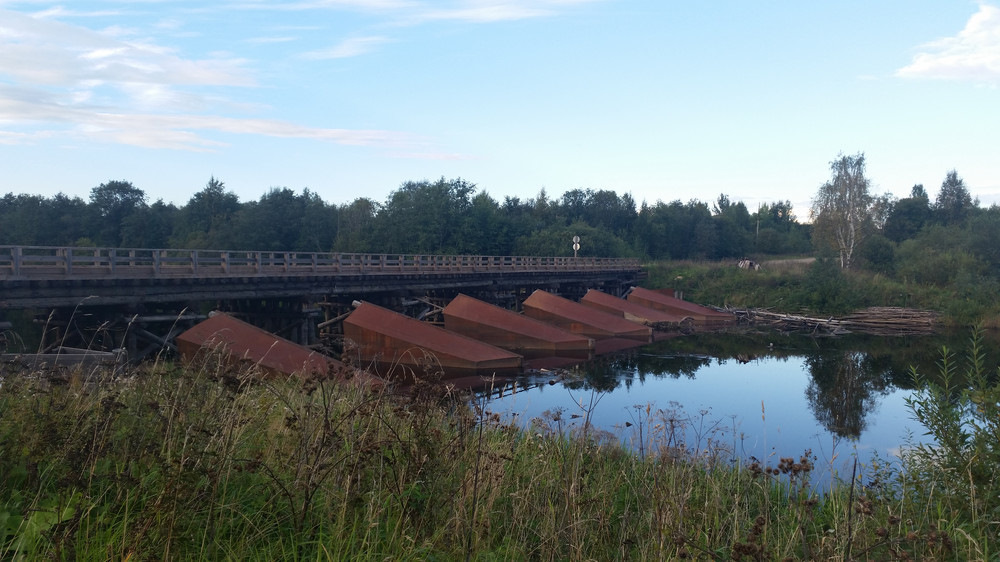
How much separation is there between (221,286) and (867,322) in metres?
37.8

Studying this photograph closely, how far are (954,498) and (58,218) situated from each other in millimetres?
74896

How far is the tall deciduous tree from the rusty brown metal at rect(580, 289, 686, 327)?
22.5 m

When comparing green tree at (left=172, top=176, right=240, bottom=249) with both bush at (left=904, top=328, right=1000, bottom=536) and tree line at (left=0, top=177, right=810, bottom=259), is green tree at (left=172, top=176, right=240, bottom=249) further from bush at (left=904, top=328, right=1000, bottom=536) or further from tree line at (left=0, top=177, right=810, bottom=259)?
bush at (left=904, top=328, right=1000, bottom=536)

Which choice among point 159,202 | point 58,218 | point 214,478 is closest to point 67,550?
point 214,478

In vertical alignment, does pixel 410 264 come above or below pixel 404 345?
above

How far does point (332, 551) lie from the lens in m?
3.62

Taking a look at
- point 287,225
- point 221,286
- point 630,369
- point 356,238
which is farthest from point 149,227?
point 630,369

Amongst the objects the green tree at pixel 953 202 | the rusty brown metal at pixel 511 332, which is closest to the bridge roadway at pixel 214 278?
the rusty brown metal at pixel 511 332

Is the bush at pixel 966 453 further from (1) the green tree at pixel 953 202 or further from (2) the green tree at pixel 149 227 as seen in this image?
(1) the green tree at pixel 953 202

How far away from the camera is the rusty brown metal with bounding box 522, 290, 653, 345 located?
3375 centimetres

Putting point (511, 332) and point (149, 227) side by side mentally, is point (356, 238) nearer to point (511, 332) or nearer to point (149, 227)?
point (149, 227)

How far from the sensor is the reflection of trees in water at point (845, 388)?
17.3m

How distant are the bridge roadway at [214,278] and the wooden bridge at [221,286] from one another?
3 cm

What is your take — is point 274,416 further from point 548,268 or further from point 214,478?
point 548,268
